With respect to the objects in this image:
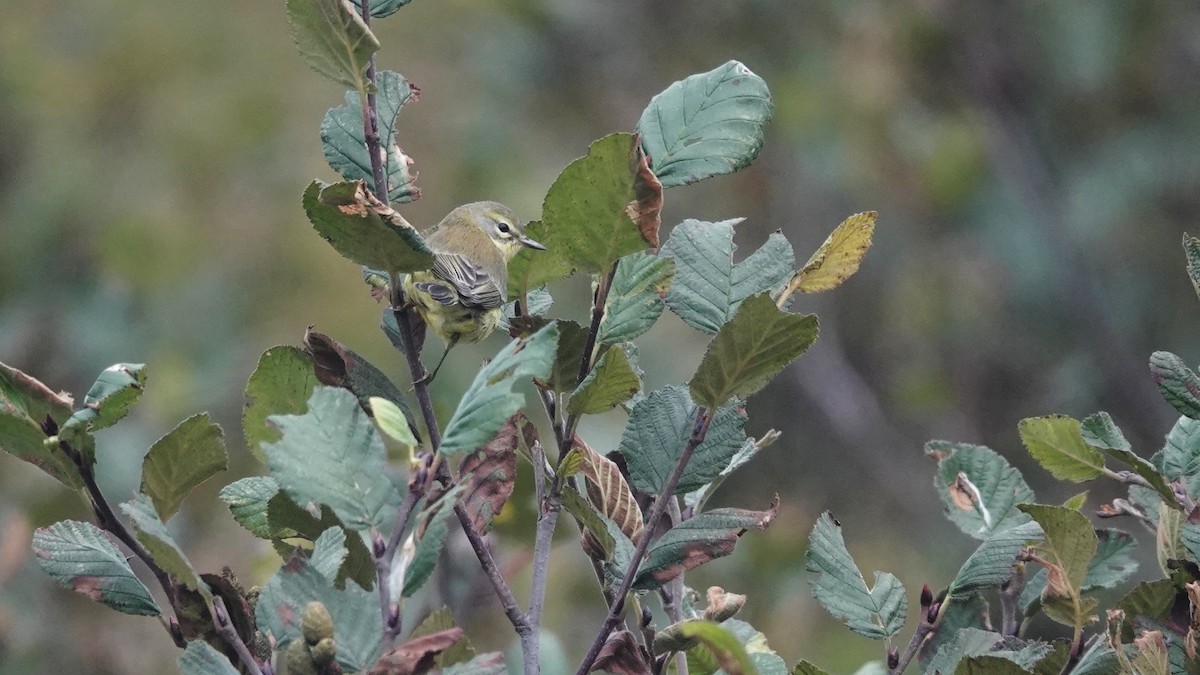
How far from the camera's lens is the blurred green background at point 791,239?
3.12 m

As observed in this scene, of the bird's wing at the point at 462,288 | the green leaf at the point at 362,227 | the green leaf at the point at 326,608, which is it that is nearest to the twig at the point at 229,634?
the green leaf at the point at 326,608

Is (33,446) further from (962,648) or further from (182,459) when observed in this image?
(962,648)

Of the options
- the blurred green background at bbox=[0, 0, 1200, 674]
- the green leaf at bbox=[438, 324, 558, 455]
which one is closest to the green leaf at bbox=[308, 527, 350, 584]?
the green leaf at bbox=[438, 324, 558, 455]

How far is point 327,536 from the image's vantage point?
33.7 inches

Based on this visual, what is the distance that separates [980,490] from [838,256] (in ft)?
0.92

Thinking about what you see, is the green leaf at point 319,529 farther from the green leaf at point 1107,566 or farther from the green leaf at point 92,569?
the green leaf at point 1107,566

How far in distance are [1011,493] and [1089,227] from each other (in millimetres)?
2891

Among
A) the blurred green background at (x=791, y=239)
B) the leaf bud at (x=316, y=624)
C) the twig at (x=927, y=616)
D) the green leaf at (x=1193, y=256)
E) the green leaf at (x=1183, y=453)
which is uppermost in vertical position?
the leaf bud at (x=316, y=624)

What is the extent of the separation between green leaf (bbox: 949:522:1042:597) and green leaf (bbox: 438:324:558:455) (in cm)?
38

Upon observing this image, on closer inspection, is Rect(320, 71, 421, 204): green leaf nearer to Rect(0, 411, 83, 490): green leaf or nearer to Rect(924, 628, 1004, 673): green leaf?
Rect(0, 411, 83, 490): green leaf

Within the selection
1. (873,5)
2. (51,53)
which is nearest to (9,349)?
(51,53)

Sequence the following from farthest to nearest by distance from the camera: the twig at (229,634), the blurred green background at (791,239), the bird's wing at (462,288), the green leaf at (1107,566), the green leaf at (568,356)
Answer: the blurred green background at (791,239), the bird's wing at (462,288), the green leaf at (1107,566), the green leaf at (568,356), the twig at (229,634)

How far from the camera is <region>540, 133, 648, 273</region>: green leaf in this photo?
0.85 metres

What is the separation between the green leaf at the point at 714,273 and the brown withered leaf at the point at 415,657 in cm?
30
